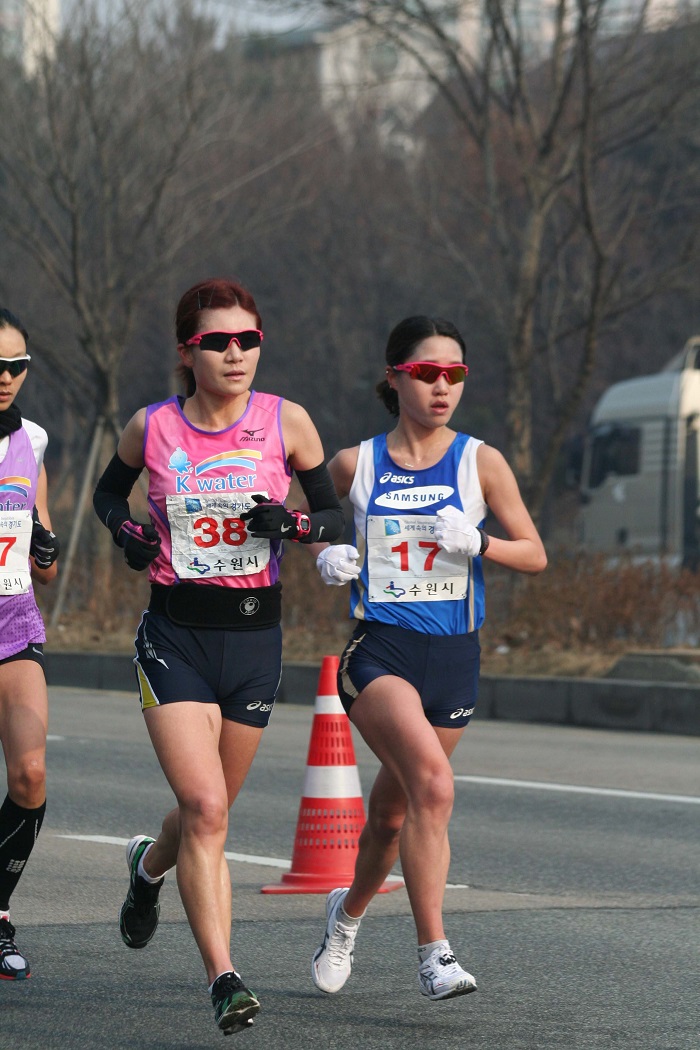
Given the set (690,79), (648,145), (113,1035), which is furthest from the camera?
(648,145)

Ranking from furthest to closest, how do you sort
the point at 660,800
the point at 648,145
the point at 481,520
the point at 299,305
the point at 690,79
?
1. the point at 299,305
2. the point at 648,145
3. the point at 690,79
4. the point at 660,800
5. the point at 481,520

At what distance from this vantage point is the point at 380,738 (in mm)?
4867

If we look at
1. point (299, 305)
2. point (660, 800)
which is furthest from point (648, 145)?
point (660, 800)

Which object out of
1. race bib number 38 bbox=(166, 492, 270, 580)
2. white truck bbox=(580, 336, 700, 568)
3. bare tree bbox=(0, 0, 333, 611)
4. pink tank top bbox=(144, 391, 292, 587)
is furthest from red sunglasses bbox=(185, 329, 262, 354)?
white truck bbox=(580, 336, 700, 568)

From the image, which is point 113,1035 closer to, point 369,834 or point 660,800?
point 369,834

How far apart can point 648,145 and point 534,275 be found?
20.4 meters

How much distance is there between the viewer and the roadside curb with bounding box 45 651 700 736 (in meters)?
13.1

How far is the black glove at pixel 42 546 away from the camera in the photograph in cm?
531

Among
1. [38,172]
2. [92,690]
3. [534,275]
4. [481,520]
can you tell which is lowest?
[92,690]

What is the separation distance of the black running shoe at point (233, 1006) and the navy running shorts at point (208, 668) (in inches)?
31.9

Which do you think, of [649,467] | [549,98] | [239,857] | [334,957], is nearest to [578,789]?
[239,857]

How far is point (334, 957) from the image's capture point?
16.3 feet

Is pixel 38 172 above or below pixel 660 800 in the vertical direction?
above

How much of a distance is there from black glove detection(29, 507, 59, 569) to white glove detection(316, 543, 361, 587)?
0.88 metres
